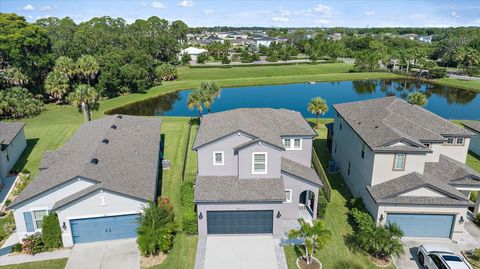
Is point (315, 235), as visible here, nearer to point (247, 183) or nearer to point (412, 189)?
point (247, 183)

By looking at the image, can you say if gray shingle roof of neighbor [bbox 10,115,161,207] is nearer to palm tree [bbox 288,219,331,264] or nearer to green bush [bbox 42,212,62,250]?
green bush [bbox 42,212,62,250]

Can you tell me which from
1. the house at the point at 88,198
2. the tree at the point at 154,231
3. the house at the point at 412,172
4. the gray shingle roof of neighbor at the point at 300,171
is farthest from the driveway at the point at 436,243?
the house at the point at 88,198

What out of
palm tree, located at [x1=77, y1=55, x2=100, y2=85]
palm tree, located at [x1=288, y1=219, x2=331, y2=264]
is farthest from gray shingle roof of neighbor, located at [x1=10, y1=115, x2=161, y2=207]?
palm tree, located at [x1=77, y1=55, x2=100, y2=85]

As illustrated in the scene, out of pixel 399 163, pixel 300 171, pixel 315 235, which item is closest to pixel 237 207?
pixel 315 235

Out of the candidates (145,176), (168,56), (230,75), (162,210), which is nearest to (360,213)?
(162,210)

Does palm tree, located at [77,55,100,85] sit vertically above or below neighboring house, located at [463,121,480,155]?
above

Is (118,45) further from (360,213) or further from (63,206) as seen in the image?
(360,213)

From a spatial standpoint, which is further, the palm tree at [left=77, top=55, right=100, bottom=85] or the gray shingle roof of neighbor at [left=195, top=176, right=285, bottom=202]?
the palm tree at [left=77, top=55, right=100, bottom=85]
